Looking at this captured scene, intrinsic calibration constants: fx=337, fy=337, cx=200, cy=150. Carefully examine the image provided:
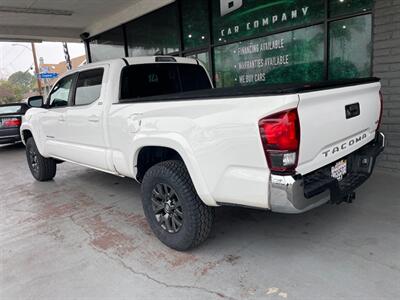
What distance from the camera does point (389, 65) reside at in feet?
15.2

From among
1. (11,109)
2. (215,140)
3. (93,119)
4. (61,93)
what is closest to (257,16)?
(61,93)

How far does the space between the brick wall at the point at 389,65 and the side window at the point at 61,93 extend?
426cm

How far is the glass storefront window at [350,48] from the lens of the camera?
4.93 metres

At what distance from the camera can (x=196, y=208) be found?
9.37 feet

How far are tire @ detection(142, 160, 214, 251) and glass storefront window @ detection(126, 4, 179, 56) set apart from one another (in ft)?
20.5

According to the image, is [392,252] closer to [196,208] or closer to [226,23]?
[196,208]

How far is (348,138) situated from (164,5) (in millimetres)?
7022

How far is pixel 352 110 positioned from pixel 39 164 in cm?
506

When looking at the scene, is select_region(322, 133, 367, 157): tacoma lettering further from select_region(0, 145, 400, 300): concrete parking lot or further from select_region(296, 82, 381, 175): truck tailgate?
select_region(0, 145, 400, 300): concrete parking lot

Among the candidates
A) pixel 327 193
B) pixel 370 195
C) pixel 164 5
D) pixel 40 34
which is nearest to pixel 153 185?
pixel 327 193

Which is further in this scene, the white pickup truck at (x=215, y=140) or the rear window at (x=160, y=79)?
the rear window at (x=160, y=79)

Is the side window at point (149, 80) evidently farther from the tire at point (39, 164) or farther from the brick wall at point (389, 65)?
the brick wall at point (389, 65)

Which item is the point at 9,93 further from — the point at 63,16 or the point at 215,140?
the point at 215,140

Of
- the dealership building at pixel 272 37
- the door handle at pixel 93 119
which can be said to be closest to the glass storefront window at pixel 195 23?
the dealership building at pixel 272 37
